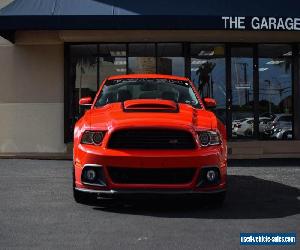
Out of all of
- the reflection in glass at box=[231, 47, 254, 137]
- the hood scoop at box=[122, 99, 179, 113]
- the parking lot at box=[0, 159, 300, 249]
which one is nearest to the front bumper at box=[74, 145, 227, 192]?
the parking lot at box=[0, 159, 300, 249]

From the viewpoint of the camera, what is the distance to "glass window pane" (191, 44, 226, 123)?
14.8 metres

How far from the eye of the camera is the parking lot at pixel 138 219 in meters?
5.37

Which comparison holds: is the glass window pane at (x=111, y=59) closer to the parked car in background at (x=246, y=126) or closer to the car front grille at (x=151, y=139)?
the parked car in background at (x=246, y=126)

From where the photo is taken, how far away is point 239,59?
1489 cm

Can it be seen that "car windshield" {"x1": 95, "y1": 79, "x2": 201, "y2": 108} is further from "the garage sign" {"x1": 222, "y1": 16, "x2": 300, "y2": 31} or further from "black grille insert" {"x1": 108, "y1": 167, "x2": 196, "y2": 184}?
"the garage sign" {"x1": 222, "y1": 16, "x2": 300, "y2": 31}

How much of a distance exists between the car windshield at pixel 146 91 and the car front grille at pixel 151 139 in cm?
147

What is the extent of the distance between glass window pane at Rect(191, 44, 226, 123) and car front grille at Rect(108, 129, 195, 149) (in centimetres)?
832

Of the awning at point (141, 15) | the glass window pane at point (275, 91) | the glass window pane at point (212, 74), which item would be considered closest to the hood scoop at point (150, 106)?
the awning at point (141, 15)

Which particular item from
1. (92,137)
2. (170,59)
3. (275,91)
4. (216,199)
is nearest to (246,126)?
(275,91)

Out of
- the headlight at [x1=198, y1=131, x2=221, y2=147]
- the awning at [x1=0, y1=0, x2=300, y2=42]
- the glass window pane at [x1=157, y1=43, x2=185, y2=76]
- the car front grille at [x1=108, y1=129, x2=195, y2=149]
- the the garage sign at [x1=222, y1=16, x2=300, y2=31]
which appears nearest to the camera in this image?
the car front grille at [x1=108, y1=129, x2=195, y2=149]

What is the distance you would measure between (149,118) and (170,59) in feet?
26.9

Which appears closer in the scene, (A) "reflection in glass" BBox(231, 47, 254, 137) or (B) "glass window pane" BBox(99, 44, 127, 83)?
(B) "glass window pane" BBox(99, 44, 127, 83)

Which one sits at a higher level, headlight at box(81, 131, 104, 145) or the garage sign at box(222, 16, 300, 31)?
the garage sign at box(222, 16, 300, 31)

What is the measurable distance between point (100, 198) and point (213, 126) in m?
1.96
